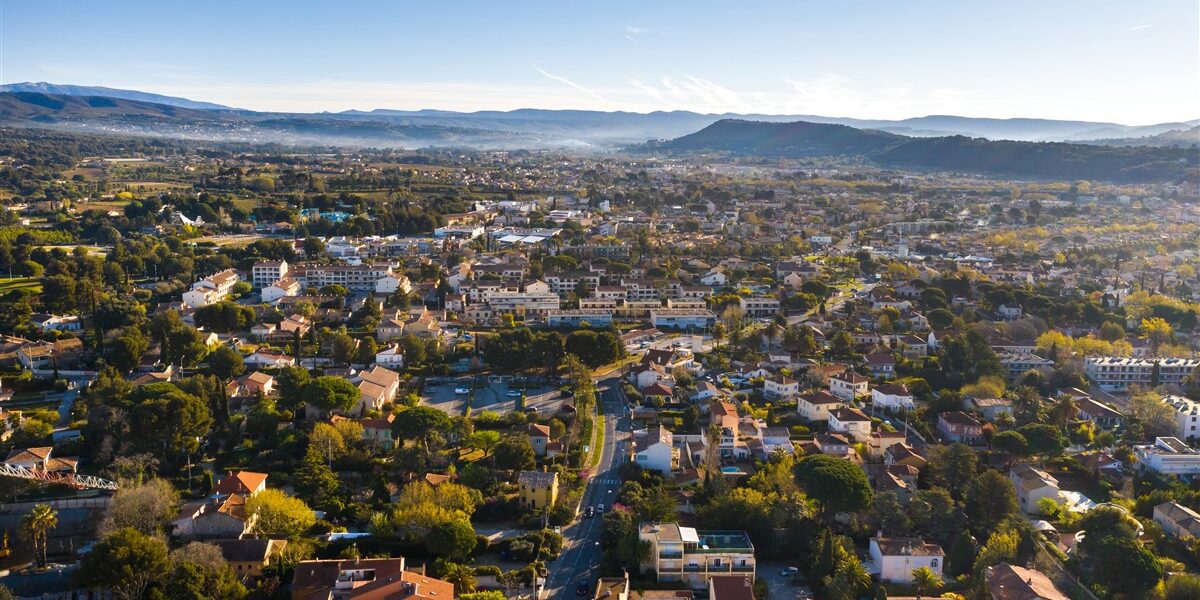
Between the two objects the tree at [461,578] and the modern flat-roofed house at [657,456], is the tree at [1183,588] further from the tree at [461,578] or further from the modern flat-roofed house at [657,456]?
the tree at [461,578]

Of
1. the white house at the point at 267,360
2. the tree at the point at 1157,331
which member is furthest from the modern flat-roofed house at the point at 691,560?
the tree at the point at 1157,331

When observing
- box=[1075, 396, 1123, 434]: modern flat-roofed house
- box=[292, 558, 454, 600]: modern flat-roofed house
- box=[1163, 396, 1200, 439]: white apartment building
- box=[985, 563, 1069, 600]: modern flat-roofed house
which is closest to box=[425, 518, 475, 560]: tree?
box=[292, 558, 454, 600]: modern flat-roofed house

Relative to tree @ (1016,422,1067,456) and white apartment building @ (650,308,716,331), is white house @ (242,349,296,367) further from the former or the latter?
tree @ (1016,422,1067,456)

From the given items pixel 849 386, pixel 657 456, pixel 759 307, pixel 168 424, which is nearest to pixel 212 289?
pixel 168 424

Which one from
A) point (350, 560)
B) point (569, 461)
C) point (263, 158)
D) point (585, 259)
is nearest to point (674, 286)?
point (585, 259)

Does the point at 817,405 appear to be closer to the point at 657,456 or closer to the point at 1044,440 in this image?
the point at 1044,440
